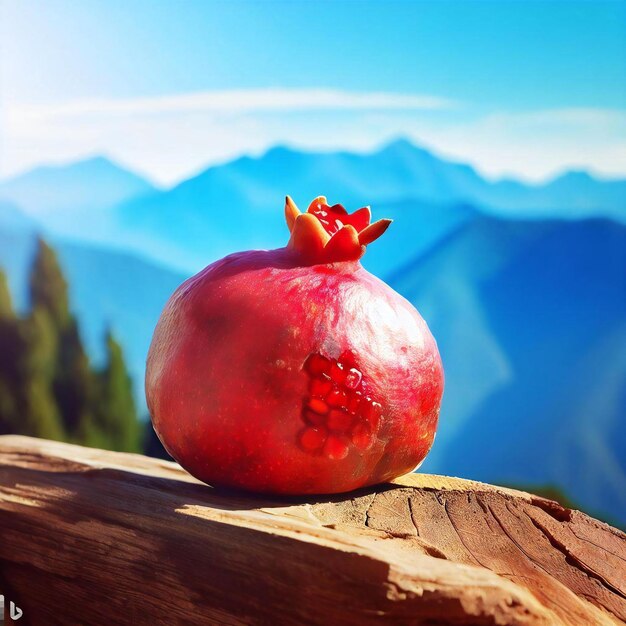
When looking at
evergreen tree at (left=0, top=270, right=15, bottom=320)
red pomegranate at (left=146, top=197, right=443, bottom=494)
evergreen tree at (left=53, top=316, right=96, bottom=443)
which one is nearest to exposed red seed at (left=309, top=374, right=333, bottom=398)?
red pomegranate at (left=146, top=197, right=443, bottom=494)

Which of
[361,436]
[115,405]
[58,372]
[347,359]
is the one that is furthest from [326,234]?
[58,372]

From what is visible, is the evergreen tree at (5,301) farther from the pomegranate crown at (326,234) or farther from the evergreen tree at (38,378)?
the pomegranate crown at (326,234)

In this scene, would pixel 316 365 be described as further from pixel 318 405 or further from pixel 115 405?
pixel 115 405

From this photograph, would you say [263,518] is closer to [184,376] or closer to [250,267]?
[184,376]

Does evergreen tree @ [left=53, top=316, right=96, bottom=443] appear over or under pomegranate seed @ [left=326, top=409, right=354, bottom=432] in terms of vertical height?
under

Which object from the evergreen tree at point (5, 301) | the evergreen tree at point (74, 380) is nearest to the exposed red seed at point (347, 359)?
the evergreen tree at point (74, 380)

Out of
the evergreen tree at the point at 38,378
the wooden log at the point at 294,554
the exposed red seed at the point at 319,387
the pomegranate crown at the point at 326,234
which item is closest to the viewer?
the wooden log at the point at 294,554

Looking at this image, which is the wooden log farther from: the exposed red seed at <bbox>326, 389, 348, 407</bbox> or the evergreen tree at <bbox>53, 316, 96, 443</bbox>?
the evergreen tree at <bbox>53, 316, 96, 443</bbox>
